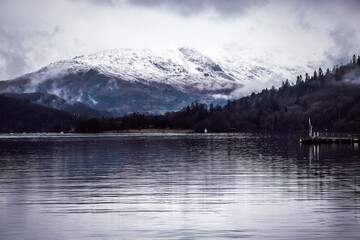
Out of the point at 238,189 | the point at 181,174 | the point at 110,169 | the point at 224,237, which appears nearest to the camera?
the point at 224,237

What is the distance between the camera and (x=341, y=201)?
5788 cm

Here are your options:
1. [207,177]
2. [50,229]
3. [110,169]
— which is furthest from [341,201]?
[110,169]

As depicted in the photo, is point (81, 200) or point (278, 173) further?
point (278, 173)

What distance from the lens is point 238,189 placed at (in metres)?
70.9

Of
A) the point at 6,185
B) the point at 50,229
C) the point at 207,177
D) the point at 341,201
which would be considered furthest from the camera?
the point at 207,177

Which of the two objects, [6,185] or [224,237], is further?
[6,185]

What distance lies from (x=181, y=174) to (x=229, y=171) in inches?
340

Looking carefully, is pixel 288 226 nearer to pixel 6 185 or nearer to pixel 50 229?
pixel 50 229

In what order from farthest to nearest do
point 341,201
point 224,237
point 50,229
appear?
1. point 341,201
2. point 50,229
3. point 224,237

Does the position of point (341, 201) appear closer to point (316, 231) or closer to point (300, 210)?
point (300, 210)

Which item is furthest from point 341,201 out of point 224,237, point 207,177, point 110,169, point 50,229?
point 110,169

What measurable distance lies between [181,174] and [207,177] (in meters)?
6.52

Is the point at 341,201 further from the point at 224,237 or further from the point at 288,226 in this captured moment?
the point at 224,237

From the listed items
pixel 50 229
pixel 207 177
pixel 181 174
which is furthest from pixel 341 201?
pixel 181 174
